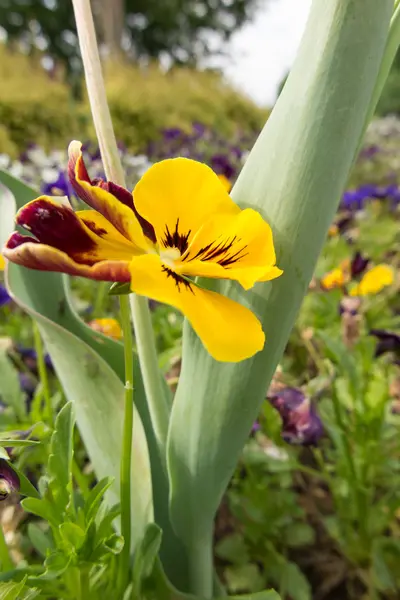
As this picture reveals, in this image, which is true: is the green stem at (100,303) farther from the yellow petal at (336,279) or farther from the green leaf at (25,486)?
the green leaf at (25,486)

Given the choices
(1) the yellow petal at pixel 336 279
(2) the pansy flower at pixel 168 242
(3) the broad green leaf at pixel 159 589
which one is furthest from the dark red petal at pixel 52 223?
(1) the yellow petal at pixel 336 279

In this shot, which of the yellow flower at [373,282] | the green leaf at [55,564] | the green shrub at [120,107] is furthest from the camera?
the green shrub at [120,107]

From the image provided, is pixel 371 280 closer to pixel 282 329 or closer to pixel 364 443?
pixel 364 443

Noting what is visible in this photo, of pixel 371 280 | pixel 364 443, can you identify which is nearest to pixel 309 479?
pixel 364 443

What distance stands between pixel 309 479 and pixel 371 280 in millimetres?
530

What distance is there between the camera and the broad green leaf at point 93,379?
55 centimetres

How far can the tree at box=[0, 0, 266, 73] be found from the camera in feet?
50.2

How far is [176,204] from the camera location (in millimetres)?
450

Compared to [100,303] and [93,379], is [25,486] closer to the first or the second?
[93,379]

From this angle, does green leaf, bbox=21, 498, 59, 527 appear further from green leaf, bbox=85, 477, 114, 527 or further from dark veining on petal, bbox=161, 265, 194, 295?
dark veining on petal, bbox=161, 265, 194, 295

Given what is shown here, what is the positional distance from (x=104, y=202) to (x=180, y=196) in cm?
7

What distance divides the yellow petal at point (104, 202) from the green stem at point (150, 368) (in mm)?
102

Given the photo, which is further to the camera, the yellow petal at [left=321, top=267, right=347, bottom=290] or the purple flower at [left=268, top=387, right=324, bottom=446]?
the yellow petal at [left=321, top=267, right=347, bottom=290]

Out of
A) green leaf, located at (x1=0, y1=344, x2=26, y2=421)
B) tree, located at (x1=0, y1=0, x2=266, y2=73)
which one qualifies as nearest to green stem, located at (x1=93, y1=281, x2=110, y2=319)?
green leaf, located at (x1=0, y1=344, x2=26, y2=421)
